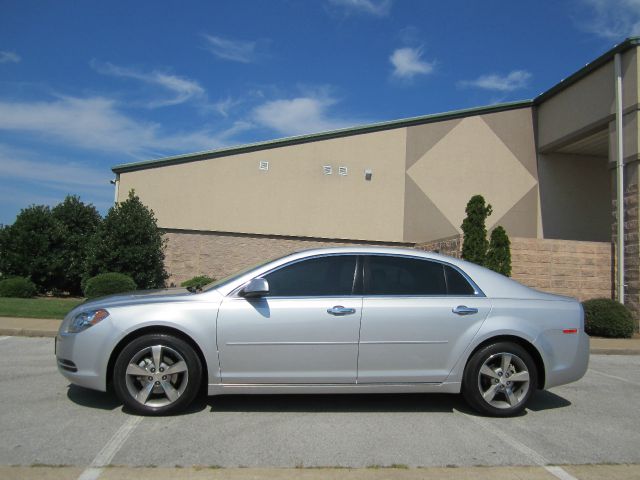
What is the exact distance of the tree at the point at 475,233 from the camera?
625 inches

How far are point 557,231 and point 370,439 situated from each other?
1920 centimetres

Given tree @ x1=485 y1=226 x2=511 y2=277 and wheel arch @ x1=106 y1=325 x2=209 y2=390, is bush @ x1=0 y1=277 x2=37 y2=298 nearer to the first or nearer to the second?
tree @ x1=485 y1=226 x2=511 y2=277

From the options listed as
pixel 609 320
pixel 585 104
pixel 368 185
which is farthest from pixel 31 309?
pixel 585 104

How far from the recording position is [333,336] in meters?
5.04

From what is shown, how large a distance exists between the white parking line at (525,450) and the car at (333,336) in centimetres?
19

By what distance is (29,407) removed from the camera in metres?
5.22

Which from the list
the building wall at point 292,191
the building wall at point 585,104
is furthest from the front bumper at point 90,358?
the building wall at point 585,104

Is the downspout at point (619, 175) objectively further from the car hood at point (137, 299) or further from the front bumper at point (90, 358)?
the front bumper at point (90, 358)

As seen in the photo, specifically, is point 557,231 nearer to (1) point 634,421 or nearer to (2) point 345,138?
(2) point 345,138

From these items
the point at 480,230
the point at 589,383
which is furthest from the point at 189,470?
the point at 480,230

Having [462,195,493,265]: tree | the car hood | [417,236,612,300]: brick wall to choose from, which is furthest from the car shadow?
[417,236,612,300]: brick wall

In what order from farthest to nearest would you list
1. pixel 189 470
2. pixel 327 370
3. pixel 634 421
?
pixel 634 421 < pixel 327 370 < pixel 189 470

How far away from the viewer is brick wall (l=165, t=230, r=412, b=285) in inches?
782

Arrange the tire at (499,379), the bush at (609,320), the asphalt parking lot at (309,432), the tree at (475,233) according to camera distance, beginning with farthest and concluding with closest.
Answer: the tree at (475,233) < the bush at (609,320) < the tire at (499,379) < the asphalt parking lot at (309,432)
